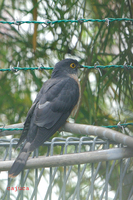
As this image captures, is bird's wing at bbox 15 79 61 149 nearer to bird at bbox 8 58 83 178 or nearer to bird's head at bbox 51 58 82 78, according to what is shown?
bird at bbox 8 58 83 178

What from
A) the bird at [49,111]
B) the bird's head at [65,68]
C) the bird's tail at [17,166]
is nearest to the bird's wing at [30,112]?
the bird at [49,111]

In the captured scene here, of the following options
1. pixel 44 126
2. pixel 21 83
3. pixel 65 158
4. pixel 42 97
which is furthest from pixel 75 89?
pixel 21 83

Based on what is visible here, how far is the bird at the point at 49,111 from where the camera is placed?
2.13 meters

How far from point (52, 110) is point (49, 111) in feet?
0.10

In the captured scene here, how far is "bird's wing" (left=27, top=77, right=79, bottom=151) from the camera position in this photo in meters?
2.17

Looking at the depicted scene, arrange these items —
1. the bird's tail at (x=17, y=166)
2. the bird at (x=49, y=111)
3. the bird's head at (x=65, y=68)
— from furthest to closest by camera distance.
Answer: the bird's head at (x=65, y=68) < the bird at (x=49, y=111) < the bird's tail at (x=17, y=166)

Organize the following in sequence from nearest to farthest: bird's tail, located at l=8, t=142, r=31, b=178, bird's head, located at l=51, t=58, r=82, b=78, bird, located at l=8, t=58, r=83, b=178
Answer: bird's tail, located at l=8, t=142, r=31, b=178
bird, located at l=8, t=58, r=83, b=178
bird's head, located at l=51, t=58, r=82, b=78

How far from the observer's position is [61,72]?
2869mm

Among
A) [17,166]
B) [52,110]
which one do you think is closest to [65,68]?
[52,110]

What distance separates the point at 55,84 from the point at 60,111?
0.31 metres

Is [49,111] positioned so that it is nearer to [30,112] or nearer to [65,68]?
[30,112]

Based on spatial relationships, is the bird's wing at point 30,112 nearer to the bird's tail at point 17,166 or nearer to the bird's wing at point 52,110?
the bird's wing at point 52,110

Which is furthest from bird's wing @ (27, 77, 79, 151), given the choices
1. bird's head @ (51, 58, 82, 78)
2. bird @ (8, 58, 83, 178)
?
bird's head @ (51, 58, 82, 78)

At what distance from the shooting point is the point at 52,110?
233 cm
